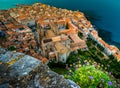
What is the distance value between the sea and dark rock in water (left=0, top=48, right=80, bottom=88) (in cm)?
4355

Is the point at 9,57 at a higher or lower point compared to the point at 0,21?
higher

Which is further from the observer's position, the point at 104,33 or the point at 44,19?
the point at 104,33

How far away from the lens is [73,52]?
33.6m

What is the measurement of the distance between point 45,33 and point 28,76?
35008 mm

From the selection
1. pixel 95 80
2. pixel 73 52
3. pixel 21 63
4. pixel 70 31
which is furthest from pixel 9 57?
pixel 70 31

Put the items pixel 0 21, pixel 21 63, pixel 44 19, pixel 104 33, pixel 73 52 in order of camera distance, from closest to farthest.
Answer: pixel 21 63
pixel 73 52
pixel 0 21
pixel 44 19
pixel 104 33

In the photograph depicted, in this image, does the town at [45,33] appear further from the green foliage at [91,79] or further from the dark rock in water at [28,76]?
the dark rock in water at [28,76]

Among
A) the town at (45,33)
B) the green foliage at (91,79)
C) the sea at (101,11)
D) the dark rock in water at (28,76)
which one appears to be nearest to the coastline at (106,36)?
the sea at (101,11)

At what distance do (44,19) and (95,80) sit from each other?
41.8m

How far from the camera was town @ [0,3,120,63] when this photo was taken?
30906mm

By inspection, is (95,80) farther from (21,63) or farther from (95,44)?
(95,44)

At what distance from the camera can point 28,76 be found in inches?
138

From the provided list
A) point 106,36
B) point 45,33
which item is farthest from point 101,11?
point 45,33

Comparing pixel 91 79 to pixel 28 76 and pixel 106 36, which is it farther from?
pixel 106 36
